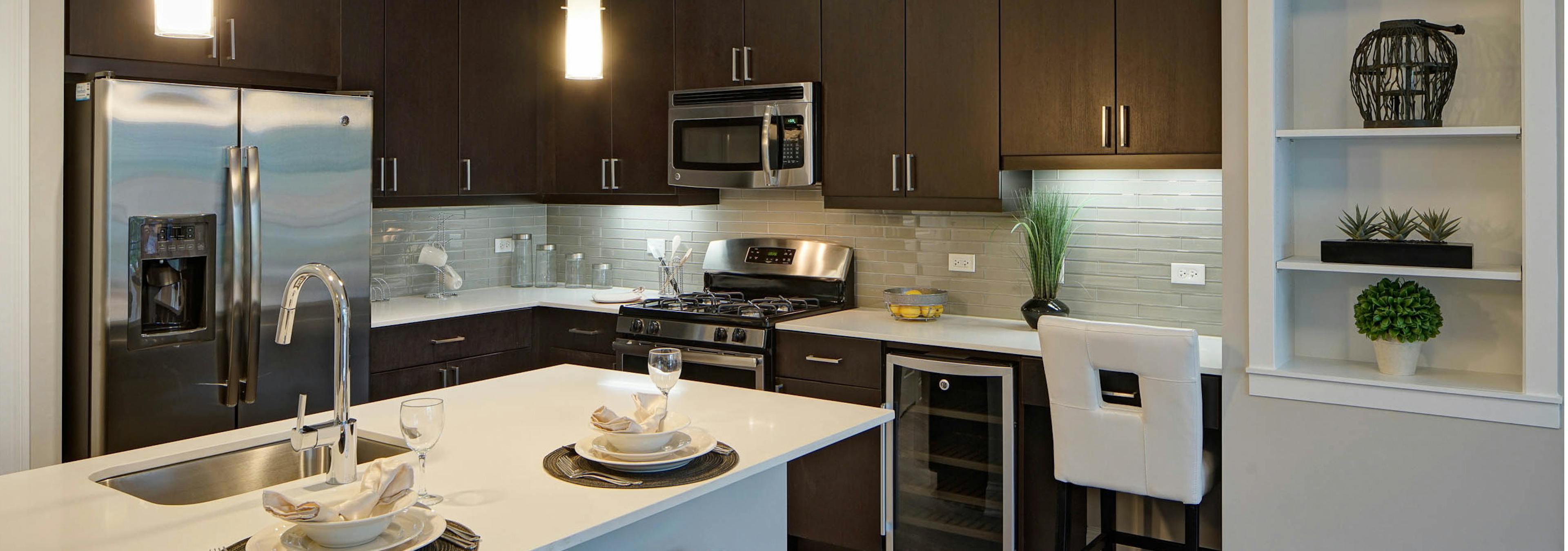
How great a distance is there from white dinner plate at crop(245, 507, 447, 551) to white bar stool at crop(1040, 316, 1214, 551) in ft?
6.51

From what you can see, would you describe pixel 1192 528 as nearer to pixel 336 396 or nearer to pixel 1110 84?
pixel 1110 84

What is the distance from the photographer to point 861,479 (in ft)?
12.6

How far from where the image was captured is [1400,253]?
2.79m

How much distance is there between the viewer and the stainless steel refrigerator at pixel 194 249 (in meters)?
3.19

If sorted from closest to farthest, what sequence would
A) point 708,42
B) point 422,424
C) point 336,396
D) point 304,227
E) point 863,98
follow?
point 422,424 < point 336,396 < point 304,227 < point 863,98 < point 708,42

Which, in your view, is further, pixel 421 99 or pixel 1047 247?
pixel 421 99

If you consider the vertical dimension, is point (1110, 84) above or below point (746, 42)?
below

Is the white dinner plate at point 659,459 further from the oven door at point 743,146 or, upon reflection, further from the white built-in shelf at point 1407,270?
the oven door at point 743,146

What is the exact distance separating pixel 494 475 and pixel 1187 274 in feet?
8.53

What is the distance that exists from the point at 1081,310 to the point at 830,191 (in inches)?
41.3

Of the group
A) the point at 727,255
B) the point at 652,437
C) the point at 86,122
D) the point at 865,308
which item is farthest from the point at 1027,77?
the point at 86,122

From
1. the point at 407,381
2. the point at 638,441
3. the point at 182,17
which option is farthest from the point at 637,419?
the point at 407,381

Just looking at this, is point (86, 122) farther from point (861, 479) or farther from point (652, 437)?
point (861, 479)

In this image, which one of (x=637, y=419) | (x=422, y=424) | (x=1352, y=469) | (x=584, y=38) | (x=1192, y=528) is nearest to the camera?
(x=422, y=424)
